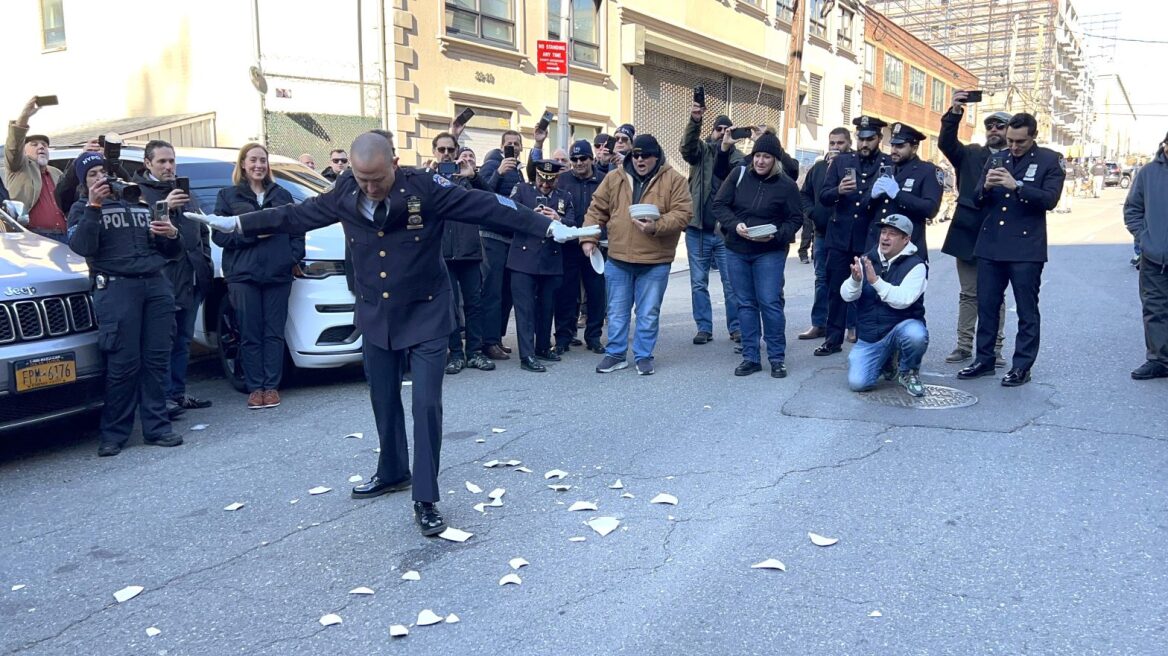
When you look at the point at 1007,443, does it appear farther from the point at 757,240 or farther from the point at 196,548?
the point at 196,548

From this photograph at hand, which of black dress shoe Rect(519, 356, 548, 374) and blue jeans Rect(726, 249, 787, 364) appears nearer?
blue jeans Rect(726, 249, 787, 364)

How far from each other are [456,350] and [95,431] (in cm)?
281

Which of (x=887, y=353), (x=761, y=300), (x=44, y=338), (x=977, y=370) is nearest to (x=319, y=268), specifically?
(x=44, y=338)

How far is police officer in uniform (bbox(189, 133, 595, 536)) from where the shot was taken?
436 centimetres

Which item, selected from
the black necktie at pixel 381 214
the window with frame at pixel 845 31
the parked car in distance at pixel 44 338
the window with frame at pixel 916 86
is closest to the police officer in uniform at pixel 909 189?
the black necktie at pixel 381 214

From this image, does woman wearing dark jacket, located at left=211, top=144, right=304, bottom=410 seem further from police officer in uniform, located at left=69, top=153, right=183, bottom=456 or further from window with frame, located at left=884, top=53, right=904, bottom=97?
window with frame, located at left=884, top=53, right=904, bottom=97

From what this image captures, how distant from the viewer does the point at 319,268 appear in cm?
713

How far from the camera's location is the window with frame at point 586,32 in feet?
68.8

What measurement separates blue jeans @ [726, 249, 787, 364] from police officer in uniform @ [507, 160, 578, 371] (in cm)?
159

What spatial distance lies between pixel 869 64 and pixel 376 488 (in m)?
40.7

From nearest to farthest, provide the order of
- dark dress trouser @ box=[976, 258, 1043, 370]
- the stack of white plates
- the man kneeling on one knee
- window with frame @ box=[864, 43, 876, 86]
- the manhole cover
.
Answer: the manhole cover, the man kneeling on one knee, dark dress trouser @ box=[976, 258, 1043, 370], the stack of white plates, window with frame @ box=[864, 43, 876, 86]

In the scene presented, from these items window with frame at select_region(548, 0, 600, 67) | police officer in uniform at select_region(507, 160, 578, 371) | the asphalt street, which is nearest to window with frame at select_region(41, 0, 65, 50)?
window with frame at select_region(548, 0, 600, 67)

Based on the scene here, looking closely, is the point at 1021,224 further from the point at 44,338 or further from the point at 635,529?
the point at 44,338

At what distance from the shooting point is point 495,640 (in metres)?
3.37
